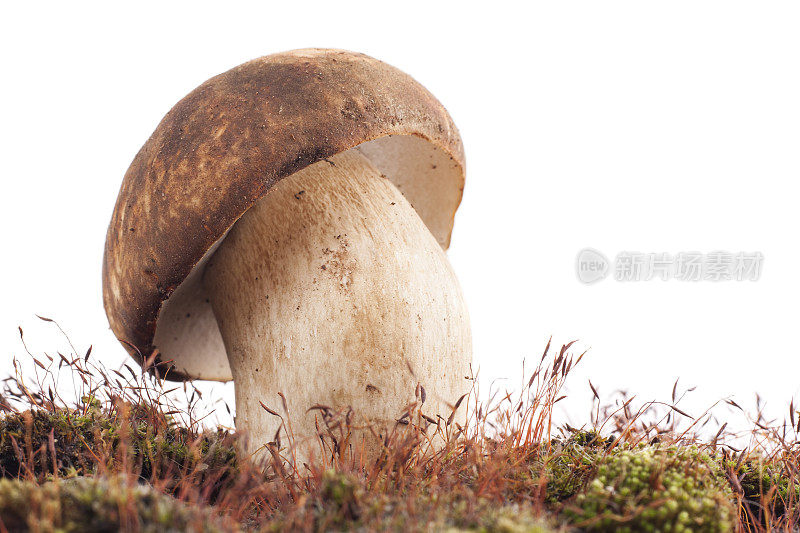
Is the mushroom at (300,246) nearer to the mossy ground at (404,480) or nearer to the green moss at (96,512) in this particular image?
the mossy ground at (404,480)

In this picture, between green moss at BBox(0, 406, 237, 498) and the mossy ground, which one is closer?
the mossy ground

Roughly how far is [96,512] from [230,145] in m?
1.17

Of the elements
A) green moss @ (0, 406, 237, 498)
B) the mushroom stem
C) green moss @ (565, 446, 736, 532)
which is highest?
the mushroom stem

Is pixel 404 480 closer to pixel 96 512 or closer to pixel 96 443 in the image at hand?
pixel 96 512

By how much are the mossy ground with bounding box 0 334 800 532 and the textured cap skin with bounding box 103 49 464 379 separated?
390 millimetres

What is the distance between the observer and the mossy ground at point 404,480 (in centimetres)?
129

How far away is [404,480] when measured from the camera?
69.7 inches

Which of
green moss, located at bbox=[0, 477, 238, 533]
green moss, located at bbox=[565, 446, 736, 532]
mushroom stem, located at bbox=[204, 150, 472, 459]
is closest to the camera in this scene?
green moss, located at bbox=[0, 477, 238, 533]

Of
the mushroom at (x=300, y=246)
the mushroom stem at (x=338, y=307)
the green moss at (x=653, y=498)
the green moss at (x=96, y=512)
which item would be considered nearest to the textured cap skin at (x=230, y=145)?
the mushroom at (x=300, y=246)

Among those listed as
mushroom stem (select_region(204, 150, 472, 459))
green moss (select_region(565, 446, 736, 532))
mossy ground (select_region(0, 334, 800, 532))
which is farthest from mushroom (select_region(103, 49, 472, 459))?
green moss (select_region(565, 446, 736, 532))

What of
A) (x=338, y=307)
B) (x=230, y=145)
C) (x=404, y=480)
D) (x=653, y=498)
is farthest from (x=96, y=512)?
(x=653, y=498)

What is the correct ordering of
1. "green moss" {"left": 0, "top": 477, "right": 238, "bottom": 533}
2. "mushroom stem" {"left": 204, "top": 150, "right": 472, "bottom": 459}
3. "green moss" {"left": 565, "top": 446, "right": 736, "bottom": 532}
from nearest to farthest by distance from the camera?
"green moss" {"left": 0, "top": 477, "right": 238, "bottom": 533} → "green moss" {"left": 565, "top": 446, "right": 736, "bottom": 532} → "mushroom stem" {"left": 204, "top": 150, "right": 472, "bottom": 459}

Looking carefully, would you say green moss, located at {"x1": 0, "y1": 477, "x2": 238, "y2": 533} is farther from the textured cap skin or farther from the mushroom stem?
the mushroom stem

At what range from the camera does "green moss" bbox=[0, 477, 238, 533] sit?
3.92ft
